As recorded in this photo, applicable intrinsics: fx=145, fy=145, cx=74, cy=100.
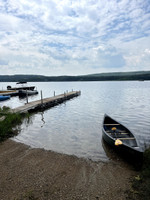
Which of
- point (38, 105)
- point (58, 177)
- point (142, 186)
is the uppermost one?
point (38, 105)

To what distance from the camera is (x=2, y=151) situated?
333 inches

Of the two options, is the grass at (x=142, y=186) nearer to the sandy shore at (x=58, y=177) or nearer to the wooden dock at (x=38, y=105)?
the sandy shore at (x=58, y=177)

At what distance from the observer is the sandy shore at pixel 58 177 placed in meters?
5.05

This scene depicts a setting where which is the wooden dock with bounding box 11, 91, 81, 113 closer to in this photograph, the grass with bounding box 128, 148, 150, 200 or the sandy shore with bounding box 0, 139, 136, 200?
the sandy shore with bounding box 0, 139, 136, 200

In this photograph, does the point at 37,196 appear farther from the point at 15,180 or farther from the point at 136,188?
the point at 136,188

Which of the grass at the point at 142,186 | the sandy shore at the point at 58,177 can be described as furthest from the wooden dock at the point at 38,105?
the grass at the point at 142,186

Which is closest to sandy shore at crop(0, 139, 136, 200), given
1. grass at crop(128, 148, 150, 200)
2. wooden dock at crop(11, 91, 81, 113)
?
grass at crop(128, 148, 150, 200)

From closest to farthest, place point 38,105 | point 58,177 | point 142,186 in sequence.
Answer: point 142,186 < point 58,177 < point 38,105

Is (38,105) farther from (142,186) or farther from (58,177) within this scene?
(142,186)

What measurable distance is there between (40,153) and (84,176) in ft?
10.7

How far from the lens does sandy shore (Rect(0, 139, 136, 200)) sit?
5051mm

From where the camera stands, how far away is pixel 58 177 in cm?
607

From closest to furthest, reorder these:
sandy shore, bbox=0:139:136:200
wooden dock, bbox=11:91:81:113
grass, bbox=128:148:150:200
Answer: grass, bbox=128:148:150:200 < sandy shore, bbox=0:139:136:200 < wooden dock, bbox=11:91:81:113

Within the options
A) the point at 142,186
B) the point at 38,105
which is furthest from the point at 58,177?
the point at 38,105
